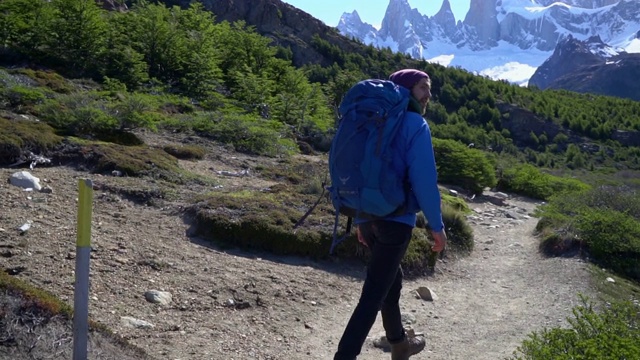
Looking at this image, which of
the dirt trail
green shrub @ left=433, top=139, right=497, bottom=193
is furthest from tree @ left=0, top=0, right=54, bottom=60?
the dirt trail

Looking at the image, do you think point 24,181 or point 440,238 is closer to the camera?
point 440,238

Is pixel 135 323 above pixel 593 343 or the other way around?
the other way around

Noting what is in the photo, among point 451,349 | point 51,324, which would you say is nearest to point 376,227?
point 51,324

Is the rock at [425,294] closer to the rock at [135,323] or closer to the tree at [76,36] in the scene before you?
the rock at [135,323]

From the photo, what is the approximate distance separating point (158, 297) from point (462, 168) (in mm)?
12765

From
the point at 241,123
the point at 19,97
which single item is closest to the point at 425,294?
the point at 241,123

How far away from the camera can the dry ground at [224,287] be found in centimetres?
469

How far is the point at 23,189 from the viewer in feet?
Result: 23.1

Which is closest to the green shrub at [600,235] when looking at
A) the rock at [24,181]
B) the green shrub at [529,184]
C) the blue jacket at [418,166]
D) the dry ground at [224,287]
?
the dry ground at [224,287]

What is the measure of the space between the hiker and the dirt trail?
133 centimetres

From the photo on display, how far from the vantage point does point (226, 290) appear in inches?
217

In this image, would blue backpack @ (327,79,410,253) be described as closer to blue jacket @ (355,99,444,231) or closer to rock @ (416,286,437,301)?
blue jacket @ (355,99,444,231)

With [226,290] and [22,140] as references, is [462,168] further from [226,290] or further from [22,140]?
[226,290]

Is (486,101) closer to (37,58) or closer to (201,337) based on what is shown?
(37,58)
